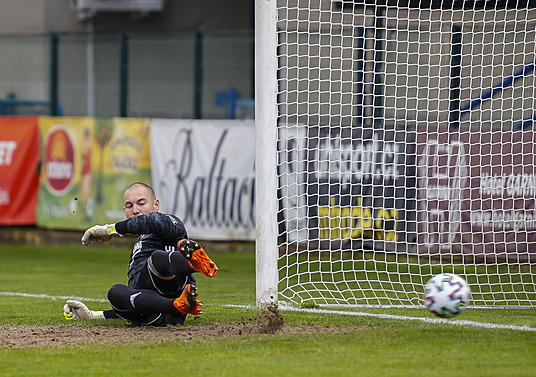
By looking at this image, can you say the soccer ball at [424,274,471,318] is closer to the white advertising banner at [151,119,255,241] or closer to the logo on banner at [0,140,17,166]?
the white advertising banner at [151,119,255,241]

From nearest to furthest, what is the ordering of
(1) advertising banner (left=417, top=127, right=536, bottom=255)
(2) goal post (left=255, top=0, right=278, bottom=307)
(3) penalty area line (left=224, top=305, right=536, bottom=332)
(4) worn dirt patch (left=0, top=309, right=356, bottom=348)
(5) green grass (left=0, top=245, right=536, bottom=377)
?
(5) green grass (left=0, top=245, right=536, bottom=377), (4) worn dirt patch (left=0, top=309, right=356, bottom=348), (3) penalty area line (left=224, top=305, right=536, bottom=332), (2) goal post (left=255, top=0, right=278, bottom=307), (1) advertising banner (left=417, top=127, right=536, bottom=255)

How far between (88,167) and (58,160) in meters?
0.59

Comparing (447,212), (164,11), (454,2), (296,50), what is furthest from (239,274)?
(164,11)

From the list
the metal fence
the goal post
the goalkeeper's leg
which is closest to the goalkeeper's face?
the goalkeeper's leg

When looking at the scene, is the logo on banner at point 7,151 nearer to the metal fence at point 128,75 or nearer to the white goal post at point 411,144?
the metal fence at point 128,75

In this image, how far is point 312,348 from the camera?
5.84 meters

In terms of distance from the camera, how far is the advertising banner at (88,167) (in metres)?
15.3

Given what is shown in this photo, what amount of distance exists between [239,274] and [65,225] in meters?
5.15

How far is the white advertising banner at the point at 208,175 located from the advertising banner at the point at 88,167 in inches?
15.7

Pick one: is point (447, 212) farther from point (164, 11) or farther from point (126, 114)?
point (164, 11)

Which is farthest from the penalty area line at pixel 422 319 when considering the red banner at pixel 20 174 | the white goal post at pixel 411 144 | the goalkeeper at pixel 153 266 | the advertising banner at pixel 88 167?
the red banner at pixel 20 174

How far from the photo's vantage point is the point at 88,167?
51.7 ft

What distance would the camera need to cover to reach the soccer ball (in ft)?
20.8

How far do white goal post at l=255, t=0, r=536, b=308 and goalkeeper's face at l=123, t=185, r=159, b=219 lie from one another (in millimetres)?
1664
